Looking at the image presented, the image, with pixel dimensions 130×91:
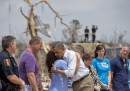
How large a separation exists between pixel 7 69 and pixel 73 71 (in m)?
1.04

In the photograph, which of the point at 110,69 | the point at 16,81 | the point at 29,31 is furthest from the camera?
the point at 29,31

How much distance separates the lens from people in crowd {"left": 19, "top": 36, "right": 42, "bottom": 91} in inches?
267

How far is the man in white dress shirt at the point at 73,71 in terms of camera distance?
646cm

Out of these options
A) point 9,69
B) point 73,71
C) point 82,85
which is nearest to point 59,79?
point 73,71

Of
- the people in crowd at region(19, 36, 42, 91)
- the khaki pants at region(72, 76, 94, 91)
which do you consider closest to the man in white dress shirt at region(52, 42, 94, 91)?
the khaki pants at region(72, 76, 94, 91)

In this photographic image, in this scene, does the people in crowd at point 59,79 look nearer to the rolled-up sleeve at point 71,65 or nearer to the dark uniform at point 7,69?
the rolled-up sleeve at point 71,65

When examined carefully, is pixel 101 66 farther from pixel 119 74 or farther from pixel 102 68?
pixel 119 74

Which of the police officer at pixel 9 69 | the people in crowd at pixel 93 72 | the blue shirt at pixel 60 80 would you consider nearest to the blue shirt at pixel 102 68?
the people in crowd at pixel 93 72

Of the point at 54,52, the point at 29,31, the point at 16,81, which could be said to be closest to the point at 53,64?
the point at 54,52

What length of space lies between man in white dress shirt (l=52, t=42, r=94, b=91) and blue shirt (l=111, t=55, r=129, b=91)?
1857 millimetres

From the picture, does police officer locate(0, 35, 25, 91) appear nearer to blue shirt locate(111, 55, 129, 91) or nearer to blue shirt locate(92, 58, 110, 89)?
blue shirt locate(92, 58, 110, 89)

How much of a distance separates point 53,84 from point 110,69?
2362mm

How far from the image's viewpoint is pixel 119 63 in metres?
8.66

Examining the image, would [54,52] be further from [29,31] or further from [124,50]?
[29,31]
